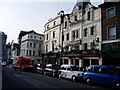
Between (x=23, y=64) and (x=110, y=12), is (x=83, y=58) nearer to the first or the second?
(x=110, y=12)

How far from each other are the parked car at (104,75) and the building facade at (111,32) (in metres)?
8.14

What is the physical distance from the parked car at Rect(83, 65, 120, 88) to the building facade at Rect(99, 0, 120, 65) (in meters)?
8.14

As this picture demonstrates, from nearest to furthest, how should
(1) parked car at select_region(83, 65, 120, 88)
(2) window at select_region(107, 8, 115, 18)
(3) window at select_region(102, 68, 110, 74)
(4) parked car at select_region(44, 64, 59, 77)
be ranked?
1. (1) parked car at select_region(83, 65, 120, 88)
2. (3) window at select_region(102, 68, 110, 74)
3. (4) parked car at select_region(44, 64, 59, 77)
4. (2) window at select_region(107, 8, 115, 18)

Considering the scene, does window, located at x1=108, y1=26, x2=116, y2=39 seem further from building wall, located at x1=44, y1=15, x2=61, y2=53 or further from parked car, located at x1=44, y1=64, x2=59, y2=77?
building wall, located at x1=44, y1=15, x2=61, y2=53

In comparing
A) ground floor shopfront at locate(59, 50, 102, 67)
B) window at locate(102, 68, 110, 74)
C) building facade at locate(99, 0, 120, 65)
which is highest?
building facade at locate(99, 0, 120, 65)

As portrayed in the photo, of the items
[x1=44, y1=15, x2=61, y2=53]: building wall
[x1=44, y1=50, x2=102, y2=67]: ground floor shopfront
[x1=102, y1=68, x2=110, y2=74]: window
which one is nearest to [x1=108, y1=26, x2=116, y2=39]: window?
[x1=44, y1=50, x2=102, y2=67]: ground floor shopfront

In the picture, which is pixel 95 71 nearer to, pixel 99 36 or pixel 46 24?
pixel 99 36

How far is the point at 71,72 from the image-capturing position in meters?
18.9

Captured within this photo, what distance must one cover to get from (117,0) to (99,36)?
5.82m

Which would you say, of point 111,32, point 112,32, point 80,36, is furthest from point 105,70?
point 80,36

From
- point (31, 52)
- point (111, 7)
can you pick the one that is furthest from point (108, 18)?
point (31, 52)

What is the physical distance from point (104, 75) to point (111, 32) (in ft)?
37.5

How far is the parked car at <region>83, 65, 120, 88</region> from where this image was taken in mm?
13328

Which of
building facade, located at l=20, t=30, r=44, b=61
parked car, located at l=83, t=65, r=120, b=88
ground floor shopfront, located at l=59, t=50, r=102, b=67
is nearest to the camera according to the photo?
parked car, located at l=83, t=65, r=120, b=88
